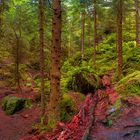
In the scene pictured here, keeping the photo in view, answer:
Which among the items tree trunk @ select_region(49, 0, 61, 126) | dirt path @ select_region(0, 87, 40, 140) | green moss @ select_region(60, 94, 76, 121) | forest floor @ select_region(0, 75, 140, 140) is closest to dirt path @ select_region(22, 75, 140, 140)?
Answer: forest floor @ select_region(0, 75, 140, 140)

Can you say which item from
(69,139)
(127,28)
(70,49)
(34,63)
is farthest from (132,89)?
(70,49)

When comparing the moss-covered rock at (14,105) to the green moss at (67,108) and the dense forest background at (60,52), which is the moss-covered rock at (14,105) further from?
the green moss at (67,108)

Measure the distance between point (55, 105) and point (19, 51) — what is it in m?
14.5

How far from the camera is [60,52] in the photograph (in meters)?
9.08

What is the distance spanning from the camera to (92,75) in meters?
18.3

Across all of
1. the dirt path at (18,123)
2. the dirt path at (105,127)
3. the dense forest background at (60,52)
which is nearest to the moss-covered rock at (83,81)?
the dense forest background at (60,52)

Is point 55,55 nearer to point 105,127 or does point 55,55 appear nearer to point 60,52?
point 60,52

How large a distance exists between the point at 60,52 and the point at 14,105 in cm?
1117

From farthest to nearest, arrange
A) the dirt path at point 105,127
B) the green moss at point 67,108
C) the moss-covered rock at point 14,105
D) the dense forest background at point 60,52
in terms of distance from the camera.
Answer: the moss-covered rock at point 14,105, the green moss at point 67,108, the dense forest background at point 60,52, the dirt path at point 105,127

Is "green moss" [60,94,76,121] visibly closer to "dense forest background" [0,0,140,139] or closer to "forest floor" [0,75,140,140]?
"dense forest background" [0,0,140,139]

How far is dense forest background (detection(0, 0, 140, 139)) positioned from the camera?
30.4 feet

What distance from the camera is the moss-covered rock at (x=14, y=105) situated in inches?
749

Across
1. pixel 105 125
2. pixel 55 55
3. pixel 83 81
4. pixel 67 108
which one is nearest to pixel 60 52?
pixel 55 55

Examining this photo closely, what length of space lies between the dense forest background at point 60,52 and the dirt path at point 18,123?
1300 millimetres
